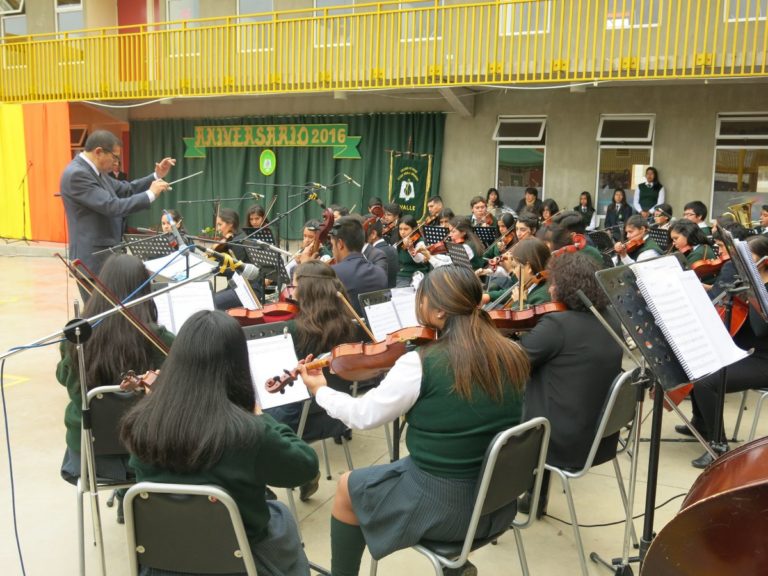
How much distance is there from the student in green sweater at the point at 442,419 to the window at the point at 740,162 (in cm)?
918

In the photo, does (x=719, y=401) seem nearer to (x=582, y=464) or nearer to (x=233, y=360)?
(x=582, y=464)

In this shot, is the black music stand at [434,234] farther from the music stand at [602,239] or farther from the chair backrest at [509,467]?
the chair backrest at [509,467]

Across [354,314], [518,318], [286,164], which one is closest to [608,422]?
[518,318]

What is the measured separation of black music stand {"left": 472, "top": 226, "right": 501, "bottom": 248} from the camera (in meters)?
7.58

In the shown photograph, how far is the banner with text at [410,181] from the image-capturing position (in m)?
12.0

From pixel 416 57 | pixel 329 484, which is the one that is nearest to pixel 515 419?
pixel 329 484

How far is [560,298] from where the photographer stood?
2963 millimetres

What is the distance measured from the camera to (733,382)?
3.77 m

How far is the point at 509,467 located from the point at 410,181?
1034 cm

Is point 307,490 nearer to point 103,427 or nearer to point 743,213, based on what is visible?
point 103,427

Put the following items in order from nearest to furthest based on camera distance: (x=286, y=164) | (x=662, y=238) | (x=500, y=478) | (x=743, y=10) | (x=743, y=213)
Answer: (x=500, y=478) < (x=662, y=238) < (x=743, y=213) < (x=743, y=10) < (x=286, y=164)

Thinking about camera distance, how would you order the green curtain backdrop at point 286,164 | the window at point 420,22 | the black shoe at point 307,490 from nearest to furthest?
the black shoe at point 307,490 < the window at point 420,22 < the green curtain backdrop at point 286,164

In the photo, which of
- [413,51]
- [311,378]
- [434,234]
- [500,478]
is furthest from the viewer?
[413,51]

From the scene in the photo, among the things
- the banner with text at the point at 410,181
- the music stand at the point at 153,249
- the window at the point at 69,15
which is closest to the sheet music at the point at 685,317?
the music stand at the point at 153,249
